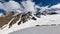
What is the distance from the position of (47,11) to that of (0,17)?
0.74m

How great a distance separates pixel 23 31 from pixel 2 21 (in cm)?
37

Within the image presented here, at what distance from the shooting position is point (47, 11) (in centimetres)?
337

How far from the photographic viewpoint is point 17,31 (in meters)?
3.29

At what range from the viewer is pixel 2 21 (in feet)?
11.1

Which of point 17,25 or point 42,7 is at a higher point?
point 42,7

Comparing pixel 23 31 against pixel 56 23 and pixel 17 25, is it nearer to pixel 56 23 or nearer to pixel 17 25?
pixel 17 25

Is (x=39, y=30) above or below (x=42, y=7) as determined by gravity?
below

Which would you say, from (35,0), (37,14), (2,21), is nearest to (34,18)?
(37,14)

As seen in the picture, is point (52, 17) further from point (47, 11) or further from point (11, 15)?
point (11, 15)

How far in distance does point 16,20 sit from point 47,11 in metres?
0.50

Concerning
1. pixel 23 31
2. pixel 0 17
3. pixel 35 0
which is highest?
pixel 35 0

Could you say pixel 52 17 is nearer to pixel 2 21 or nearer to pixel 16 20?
pixel 16 20

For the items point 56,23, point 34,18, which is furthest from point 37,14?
point 56,23

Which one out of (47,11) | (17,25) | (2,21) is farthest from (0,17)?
(47,11)
